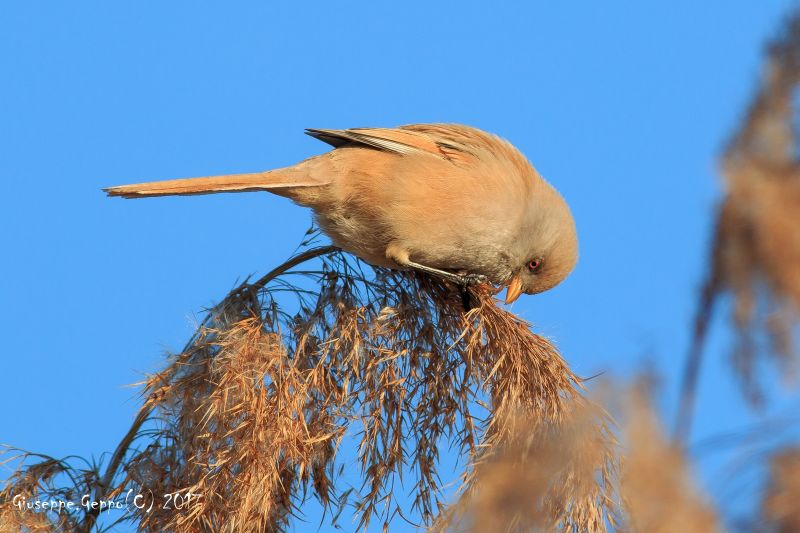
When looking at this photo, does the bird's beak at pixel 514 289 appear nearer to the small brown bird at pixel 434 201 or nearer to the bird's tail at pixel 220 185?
the small brown bird at pixel 434 201

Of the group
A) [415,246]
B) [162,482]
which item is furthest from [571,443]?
[415,246]

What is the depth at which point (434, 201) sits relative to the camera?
5.11m

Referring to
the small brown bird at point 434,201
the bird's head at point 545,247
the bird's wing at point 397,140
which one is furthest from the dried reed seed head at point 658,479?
the bird's wing at point 397,140

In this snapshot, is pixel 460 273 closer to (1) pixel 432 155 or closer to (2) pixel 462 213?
(2) pixel 462 213

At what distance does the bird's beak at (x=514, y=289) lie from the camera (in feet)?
17.6

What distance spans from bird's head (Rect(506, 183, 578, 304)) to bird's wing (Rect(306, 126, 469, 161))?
554 millimetres

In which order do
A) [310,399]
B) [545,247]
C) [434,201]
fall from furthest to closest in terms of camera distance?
1. [545,247]
2. [434,201]
3. [310,399]

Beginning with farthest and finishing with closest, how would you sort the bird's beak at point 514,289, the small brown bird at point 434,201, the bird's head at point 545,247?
the bird's beak at point 514,289, the bird's head at point 545,247, the small brown bird at point 434,201

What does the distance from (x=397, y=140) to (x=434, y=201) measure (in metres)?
0.47

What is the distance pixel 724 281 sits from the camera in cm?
108

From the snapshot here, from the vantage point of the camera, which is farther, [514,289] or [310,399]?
[514,289]

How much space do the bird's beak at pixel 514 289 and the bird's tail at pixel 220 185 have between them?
1.27m

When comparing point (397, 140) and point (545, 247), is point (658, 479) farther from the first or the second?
point (397, 140)

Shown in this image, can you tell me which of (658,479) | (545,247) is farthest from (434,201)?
(658,479)
